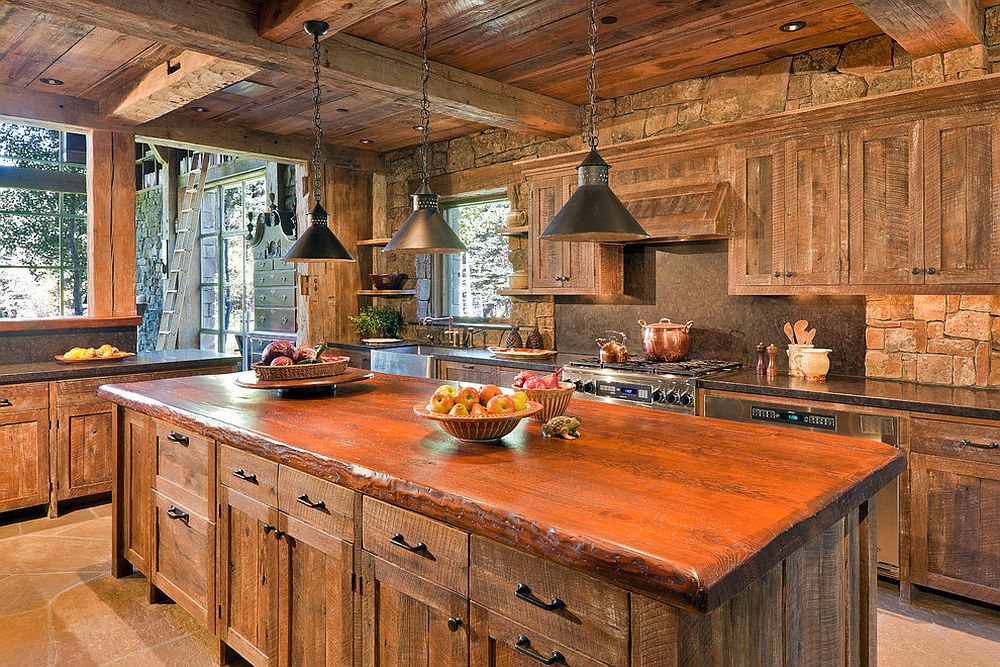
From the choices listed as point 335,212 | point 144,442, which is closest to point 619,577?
point 144,442

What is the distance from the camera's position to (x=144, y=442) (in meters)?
3.09

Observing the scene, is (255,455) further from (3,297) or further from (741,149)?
(3,297)

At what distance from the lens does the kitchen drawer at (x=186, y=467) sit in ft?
8.43

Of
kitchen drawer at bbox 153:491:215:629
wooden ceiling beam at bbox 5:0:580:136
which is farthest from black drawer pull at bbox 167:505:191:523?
wooden ceiling beam at bbox 5:0:580:136

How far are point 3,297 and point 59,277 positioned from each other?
2.37 ft

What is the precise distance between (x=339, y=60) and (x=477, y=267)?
269 centimetres

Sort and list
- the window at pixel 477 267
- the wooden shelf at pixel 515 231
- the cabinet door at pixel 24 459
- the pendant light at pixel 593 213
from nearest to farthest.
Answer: the pendant light at pixel 593 213
the cabinet door at pixel 24 459
the wooden shelf at pixel 515 231
the window at pixel 477 267

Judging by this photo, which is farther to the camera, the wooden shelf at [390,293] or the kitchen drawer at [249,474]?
the wooden shelf at [390,293]

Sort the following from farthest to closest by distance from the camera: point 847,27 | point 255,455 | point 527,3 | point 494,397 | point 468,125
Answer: point 468,125 < point 847,27 < point 527,3 < point 255,455 < point 494,397

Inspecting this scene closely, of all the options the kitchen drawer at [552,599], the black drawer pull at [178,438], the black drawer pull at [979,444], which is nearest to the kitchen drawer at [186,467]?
the black drawer pull at [178,438]

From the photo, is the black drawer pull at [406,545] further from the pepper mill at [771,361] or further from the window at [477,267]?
the window at [477,267]

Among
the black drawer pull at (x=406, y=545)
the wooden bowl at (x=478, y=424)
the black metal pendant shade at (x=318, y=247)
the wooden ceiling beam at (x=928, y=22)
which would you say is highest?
the wooden ceiling beam at (x=928, y=22)

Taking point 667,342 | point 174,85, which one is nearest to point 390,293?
point 174,85

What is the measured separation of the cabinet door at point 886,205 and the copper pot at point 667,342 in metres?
1.12
